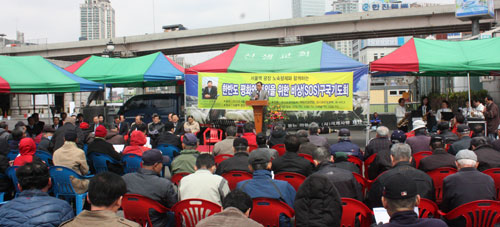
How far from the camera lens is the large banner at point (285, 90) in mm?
10922

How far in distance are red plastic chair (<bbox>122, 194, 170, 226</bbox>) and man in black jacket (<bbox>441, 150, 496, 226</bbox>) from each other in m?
2.78

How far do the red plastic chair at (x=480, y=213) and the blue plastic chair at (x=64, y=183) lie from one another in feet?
14.9

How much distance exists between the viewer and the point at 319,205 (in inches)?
136

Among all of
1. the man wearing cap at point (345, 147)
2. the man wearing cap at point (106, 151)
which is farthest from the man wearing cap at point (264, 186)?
the man wearing cap at point (106, 151)

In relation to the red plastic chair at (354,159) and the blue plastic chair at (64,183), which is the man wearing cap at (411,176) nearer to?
the red plastic chair at (354,159)

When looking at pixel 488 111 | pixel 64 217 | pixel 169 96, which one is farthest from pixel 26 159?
pixel 488 111

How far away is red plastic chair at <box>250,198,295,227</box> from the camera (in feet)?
12.3

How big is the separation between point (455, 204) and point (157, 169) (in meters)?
3.03

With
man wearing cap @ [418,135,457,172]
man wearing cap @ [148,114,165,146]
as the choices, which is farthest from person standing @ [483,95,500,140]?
man wearing cap @ [148,114,165,146]

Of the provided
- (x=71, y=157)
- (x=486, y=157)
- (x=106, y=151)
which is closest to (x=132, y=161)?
(x=106, y=151)

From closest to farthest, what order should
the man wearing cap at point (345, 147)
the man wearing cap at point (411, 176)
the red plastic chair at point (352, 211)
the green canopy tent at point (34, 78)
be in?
the red plastic chair at point (352, 211)
the man wearing cap at point (411, 176)
the man wearing cap at point (345, 147)
the green canopy tent at point (34, 78)

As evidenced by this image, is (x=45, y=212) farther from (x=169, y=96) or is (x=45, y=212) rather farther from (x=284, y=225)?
(x=169, y=96)

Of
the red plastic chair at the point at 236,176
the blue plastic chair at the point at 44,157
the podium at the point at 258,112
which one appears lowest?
the red plastic chair at the point at 236,176

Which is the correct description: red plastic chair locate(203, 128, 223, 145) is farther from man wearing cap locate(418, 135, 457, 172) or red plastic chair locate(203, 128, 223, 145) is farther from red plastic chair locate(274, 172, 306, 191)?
man wearing cap locate(418, 135, 457, 172)
